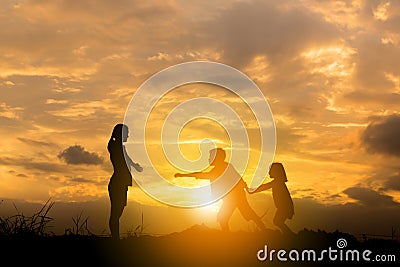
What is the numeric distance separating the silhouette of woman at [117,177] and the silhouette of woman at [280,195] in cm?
498

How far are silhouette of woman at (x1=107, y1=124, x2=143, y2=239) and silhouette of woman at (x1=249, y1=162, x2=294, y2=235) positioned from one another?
4978mm

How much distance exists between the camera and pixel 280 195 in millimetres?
21828

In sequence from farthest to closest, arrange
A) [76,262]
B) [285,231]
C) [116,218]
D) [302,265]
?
[285,231]
[116,218]
[302,265]
[76,262]

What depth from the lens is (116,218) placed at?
66.1 ft

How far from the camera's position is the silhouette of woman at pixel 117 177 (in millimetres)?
20141

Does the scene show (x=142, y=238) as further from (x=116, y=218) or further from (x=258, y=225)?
(x=258, y=225)

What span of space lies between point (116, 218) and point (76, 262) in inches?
110

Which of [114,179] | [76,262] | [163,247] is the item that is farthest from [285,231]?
[76,262]

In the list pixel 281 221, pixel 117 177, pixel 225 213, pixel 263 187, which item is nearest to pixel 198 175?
pixel 225 213

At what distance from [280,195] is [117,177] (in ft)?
18.5

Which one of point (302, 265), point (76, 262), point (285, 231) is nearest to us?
point (76, 262)

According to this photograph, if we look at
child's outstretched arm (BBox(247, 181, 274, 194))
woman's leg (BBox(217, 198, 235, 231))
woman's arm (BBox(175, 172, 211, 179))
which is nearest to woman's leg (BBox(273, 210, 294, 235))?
child's outstretched arm (BBox(247, 181, 274, 194))

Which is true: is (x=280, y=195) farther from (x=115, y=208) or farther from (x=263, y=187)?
(x=115, y=208)

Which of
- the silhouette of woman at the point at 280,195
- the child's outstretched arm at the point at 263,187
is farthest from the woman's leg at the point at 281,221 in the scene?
the child's outstretched arm at the point at 263,187
